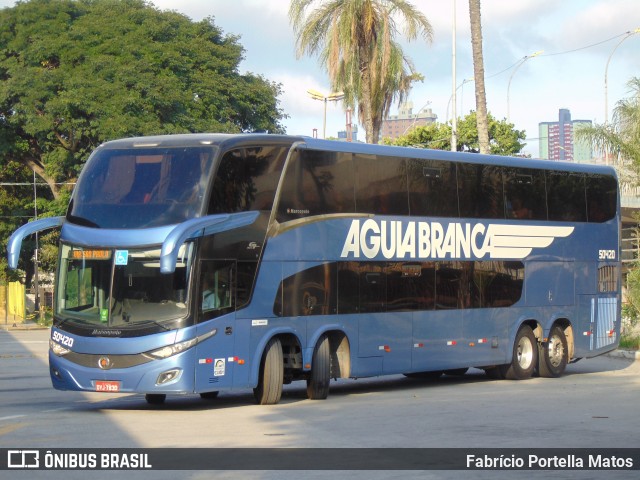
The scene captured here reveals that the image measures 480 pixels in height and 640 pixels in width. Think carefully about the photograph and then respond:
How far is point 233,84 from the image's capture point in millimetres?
55188

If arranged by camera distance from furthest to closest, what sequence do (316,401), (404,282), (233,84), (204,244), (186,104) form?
(233,84) < (186,104) < (404,282) < (316,401) < (204,244)

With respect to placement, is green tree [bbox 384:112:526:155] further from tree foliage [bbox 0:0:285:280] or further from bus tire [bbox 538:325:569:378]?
bus tire [bbox 538:325:569:378]

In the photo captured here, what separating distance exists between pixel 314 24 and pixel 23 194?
98.0 feet

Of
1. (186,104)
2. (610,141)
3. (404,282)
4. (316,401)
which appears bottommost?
(316,401)

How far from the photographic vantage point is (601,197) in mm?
25859

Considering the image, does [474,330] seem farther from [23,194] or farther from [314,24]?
[23,194]

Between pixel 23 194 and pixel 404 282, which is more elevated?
pixel 23 194

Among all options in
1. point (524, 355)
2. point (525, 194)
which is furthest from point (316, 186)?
point (524, 355)

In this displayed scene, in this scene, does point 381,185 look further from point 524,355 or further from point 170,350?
point 524,355

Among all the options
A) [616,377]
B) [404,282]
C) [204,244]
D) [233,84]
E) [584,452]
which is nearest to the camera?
[584,452]

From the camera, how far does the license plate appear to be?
54.9ft

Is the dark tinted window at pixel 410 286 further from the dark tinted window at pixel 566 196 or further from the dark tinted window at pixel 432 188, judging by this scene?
the dark tinted window at pixel 566 196

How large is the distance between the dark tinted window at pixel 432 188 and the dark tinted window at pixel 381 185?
0.24 metres

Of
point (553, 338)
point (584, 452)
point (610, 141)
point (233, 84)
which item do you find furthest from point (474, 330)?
point (233, 84)
